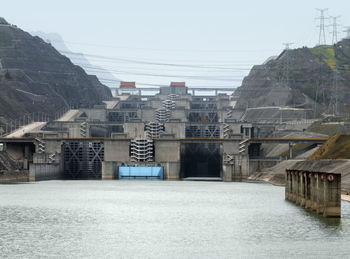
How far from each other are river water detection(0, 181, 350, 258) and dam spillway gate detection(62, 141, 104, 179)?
263 feet

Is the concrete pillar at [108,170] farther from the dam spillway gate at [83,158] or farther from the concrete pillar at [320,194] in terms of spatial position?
the concrete pillar at [320,194]

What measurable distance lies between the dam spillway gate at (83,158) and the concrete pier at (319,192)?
325 feet

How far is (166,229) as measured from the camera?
7388 centimetres

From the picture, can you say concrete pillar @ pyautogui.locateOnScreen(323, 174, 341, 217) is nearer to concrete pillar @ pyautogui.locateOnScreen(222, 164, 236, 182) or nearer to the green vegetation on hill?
the green vegetation on hill

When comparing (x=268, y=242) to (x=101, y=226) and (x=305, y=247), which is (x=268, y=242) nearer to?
(x=305, y=247)

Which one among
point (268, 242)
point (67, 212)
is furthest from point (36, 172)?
point (268, 242)

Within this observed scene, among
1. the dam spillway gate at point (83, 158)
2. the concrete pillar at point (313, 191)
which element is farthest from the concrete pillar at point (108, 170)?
the concrete pillar at point (313, 191)

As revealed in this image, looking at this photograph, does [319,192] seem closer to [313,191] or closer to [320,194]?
[320,194]

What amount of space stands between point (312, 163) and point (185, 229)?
258ft

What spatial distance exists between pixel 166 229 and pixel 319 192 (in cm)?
1972

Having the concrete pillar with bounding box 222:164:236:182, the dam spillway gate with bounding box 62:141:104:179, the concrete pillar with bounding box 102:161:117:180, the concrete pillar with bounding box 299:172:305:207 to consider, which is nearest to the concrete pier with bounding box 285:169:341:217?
the concrete pillar with bounding box 299:172:305:207

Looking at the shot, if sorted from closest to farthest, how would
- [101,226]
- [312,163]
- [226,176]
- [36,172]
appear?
[101,226] → [312,163] → [36,172] → [226,176]

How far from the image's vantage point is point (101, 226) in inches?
3007

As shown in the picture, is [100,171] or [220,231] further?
[100,171]
